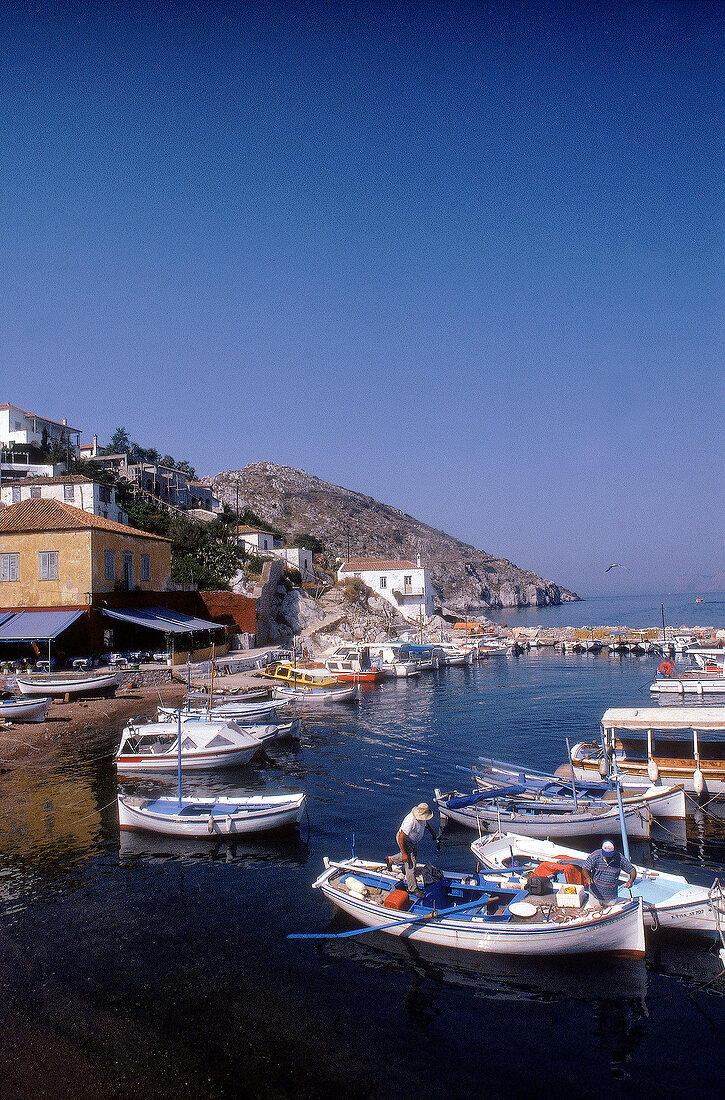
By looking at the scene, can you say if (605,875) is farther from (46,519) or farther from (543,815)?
(46,519)

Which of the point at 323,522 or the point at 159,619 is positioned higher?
the point at 323,522

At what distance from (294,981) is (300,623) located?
53.2 meters

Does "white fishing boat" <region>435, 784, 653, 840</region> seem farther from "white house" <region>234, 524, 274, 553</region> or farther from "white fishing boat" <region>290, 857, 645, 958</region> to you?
"white house" <region>234, 524, 274, 553</region>

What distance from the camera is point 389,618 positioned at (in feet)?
250

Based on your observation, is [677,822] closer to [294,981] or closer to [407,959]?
[407,959]

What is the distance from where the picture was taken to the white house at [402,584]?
81500 mm

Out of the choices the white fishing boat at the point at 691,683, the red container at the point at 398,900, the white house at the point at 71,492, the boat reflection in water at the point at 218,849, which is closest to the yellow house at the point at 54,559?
the white house at the point at 71,492

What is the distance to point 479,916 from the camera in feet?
40.8

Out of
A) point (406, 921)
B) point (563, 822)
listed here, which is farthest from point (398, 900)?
point (563, 822)

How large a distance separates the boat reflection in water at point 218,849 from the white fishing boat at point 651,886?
506 cm

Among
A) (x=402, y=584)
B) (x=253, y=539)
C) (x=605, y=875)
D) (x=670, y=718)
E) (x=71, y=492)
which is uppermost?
(x=71, y=492)

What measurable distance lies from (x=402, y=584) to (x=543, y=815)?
6345 centimetres

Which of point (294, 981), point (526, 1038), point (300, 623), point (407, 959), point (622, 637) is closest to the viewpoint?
point (526, 1038)

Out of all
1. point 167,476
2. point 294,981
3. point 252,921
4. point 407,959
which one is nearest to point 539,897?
point 407,959
